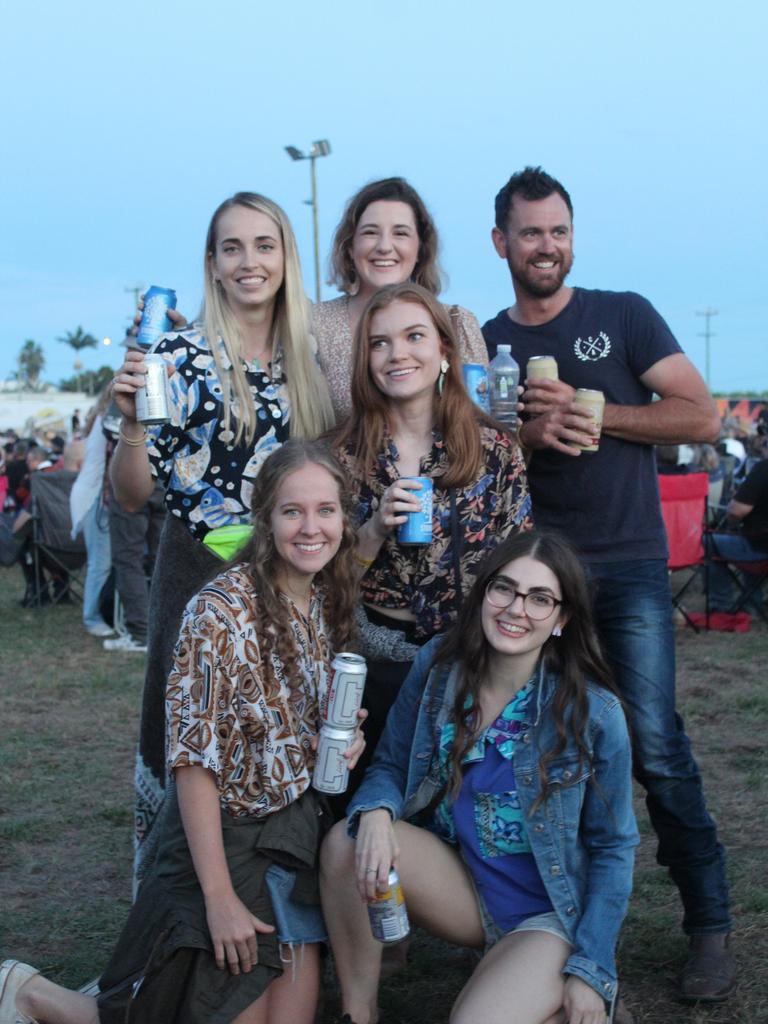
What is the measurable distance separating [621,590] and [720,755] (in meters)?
2.82

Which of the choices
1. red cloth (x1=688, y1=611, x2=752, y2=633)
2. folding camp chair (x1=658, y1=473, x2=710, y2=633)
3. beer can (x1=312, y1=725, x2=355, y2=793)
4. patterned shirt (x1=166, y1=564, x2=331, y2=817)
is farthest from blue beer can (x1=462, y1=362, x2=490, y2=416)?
red cloth (x1=688, y1=611, x2=752, y2=633)

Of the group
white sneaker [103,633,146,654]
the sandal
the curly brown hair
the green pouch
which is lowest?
white sneaker [103,633,146,654]

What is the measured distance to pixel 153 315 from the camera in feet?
10.3

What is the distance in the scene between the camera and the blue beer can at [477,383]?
3.10 meters

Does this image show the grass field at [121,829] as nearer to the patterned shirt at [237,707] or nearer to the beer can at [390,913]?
the beer can at [390,913]

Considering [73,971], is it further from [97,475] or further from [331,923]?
[97,475]

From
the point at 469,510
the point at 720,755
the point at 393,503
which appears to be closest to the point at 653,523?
the point at 469,510

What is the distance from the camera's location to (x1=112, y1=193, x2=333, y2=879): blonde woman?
10.0 ft

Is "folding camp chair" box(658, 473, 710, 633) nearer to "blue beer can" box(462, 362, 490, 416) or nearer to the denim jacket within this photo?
"blue beer can" box(462, 362, 490, 416)

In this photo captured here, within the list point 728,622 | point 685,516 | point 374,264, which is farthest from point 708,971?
point 728,622

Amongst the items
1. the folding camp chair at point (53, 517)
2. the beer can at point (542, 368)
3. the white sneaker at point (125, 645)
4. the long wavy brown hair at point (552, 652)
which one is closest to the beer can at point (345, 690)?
the long wavy brown hair at point (552, 652)

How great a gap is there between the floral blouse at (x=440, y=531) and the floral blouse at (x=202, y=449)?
0.29m

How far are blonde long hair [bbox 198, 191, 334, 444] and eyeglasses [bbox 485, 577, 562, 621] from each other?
0.77 m

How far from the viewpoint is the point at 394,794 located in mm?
2775
